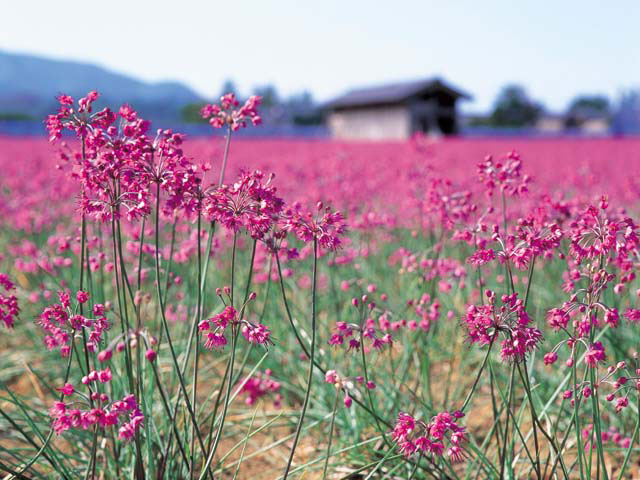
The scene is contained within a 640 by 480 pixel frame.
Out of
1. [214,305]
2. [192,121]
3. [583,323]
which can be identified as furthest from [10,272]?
[192,121]

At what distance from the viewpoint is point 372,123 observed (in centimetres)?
4028

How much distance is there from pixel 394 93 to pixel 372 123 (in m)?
2.43

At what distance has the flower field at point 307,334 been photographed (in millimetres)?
1830

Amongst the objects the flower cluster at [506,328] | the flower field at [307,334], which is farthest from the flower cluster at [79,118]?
the flower cluster at [506,328]

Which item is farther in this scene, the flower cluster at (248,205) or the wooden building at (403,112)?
the wooden building at (403,112)

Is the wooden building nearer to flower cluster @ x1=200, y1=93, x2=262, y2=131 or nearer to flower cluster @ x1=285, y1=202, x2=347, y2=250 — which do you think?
flower cluster @ x1=200, y1=93, x2=262, y2=131

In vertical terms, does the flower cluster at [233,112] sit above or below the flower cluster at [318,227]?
above

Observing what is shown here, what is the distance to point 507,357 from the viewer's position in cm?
181

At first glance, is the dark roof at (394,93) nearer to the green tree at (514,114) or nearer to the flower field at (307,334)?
the green tree at (514,114)

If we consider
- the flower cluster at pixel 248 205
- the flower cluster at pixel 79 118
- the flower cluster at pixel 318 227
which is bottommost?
the flower cluster at pixel 318 227

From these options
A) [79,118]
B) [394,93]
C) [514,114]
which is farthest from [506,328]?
[514,114]

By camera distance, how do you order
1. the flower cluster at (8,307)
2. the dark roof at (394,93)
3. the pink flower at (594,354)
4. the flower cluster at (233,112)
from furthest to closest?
the dark roof at (394,93) → the flower cluster at (233,112) → the flower cluster at (8,307) → the pink flower at (594,354)

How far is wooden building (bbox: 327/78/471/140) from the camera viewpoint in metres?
38.1

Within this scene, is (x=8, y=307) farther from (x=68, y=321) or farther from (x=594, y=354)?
(x=594, y=354)
